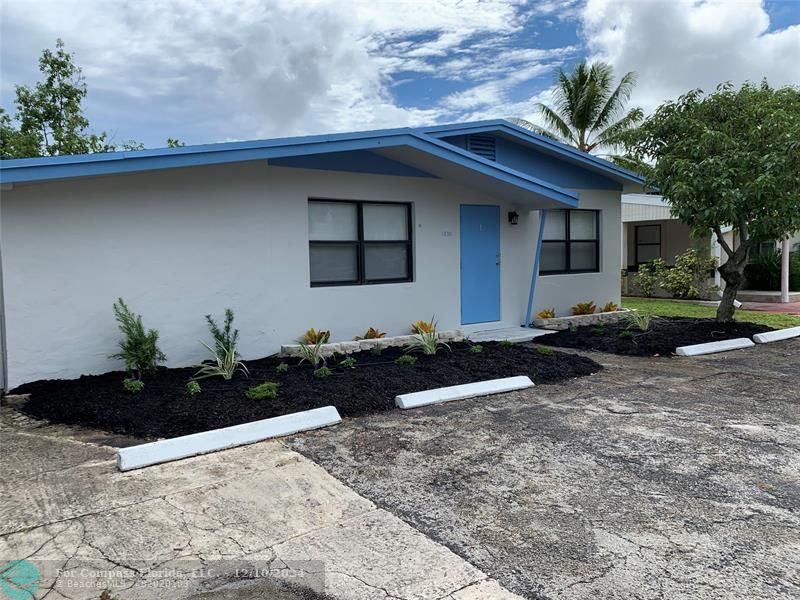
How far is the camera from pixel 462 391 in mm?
6582

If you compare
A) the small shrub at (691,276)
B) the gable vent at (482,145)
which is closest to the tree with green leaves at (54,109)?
the gable vent at (482,145)

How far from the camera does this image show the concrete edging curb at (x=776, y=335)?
10.3 m

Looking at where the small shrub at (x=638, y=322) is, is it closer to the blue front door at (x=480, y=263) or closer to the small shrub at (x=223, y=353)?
the blue front door at (x=480, y=263)

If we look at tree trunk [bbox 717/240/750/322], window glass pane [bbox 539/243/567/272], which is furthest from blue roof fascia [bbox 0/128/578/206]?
tree trunk [bbox 717/240/750/322]

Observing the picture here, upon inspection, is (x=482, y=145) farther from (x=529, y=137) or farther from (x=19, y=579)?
(x=19, y=579)

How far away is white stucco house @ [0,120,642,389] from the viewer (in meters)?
6.59

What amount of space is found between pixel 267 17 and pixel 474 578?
13.5 m

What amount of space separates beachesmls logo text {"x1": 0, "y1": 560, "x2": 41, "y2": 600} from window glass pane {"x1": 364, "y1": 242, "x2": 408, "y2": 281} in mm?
6726

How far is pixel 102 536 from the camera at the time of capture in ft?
10.9

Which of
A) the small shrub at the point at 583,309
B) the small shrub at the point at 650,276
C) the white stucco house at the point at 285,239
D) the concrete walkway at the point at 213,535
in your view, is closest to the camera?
the concrete walkway at the point at 213,535

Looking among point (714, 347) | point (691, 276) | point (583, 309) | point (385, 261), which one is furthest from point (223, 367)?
point (691, 276)

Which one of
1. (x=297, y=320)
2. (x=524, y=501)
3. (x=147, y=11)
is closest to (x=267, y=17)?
(x=147, y=11)

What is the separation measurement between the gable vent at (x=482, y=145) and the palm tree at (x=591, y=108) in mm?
14989

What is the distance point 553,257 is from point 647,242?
928cm
